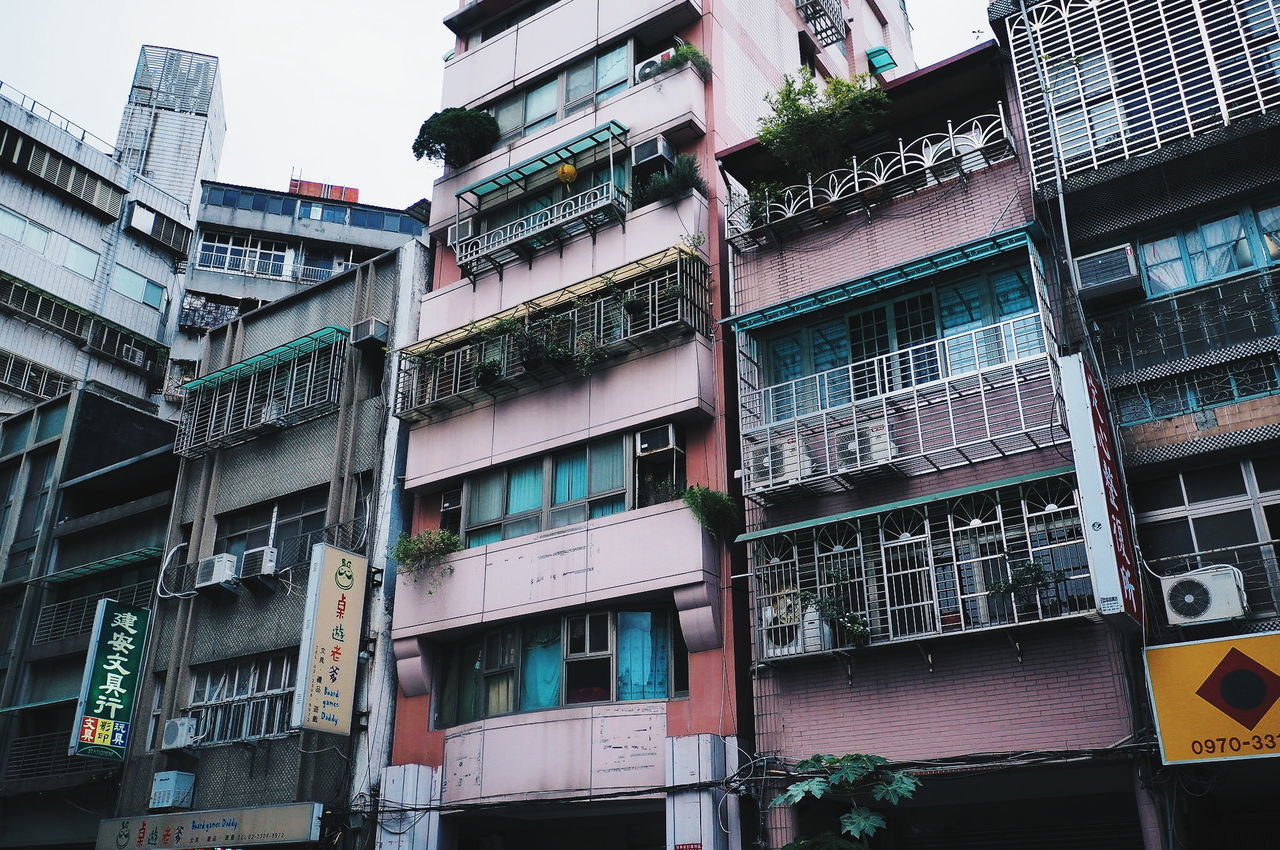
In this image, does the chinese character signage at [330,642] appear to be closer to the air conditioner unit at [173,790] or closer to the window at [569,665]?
the window at [569,665]

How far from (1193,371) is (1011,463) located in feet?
8.24

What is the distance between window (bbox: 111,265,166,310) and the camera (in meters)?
42.1

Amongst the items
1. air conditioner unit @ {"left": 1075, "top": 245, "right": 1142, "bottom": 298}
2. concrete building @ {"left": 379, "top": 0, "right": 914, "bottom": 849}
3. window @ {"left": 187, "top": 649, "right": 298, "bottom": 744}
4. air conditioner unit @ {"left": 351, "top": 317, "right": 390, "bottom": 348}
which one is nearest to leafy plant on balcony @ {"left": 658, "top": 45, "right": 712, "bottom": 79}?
concrete building @ {"left": 379, "top": 0, "right": 914, "bottom": 849}

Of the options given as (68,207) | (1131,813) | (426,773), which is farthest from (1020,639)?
(68,207)

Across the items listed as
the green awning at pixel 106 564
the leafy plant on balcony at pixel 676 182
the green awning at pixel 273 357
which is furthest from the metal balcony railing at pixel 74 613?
the leafy plant on balcony at pixel 676 182

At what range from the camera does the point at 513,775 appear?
17.6 m

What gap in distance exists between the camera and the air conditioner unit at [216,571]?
888 inches

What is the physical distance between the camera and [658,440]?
60.2 ft

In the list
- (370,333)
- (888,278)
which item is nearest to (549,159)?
(370,333)

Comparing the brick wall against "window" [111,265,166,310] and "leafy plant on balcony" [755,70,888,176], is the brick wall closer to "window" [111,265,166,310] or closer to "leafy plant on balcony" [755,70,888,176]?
"leafy plant on balcony" [755,70,888,176]

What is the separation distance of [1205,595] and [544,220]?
13689 millimetres

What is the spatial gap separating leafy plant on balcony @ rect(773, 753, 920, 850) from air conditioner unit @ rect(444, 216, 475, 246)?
1310 centimetres

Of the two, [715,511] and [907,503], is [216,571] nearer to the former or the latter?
[715,511]

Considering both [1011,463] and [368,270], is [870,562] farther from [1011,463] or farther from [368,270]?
[368,270]
